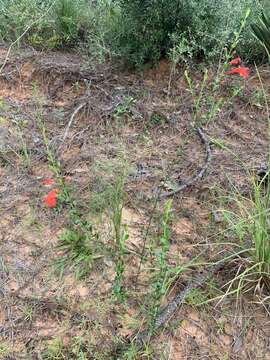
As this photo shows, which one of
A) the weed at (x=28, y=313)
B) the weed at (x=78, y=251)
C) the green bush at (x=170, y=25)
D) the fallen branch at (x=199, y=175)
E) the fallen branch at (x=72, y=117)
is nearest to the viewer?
the weed at (x=28, y=313)

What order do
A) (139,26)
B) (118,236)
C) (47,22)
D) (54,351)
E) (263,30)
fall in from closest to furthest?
(54,351), (118,236), (139,26), (263,30), (47,22)

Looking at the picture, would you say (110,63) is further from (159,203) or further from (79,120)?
(159,203)

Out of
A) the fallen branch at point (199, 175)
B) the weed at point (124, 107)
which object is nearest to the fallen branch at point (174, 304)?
the fallen branch at point (199, 175)

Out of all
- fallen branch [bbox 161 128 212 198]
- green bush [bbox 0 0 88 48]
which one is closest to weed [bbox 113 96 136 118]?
fallen branch [bbox 161 128 212 198]

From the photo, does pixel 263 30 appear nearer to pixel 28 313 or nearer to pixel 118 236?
pixel 118 236

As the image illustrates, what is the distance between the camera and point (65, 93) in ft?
10.9

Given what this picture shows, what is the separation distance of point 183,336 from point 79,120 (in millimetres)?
1761

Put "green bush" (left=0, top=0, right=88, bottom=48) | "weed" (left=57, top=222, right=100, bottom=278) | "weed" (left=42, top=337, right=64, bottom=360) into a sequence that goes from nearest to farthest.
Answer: "weed" (left=42, top=337, right=64, bottom=360)
"weed" (left=57, top=222, right=100, bottom=278)
"green bush" (left=0, top=0, right=88, bottom=48)

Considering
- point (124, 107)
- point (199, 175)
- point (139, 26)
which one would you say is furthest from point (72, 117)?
point (199, 175)

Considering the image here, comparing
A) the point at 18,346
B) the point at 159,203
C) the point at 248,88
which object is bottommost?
the point at 18,346

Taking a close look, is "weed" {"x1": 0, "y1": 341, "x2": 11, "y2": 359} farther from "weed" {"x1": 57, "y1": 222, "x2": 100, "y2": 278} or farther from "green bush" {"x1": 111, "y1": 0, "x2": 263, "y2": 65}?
"green bush" {"x1": 111, "y1": 0, "x2": 263, "y2": 65}

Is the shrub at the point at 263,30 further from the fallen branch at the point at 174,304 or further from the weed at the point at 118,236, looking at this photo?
the fallen branch at the point at 174,304

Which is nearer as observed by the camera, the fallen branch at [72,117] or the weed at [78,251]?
the weed at [78,251]

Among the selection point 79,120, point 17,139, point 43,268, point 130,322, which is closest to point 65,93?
point 79,120
